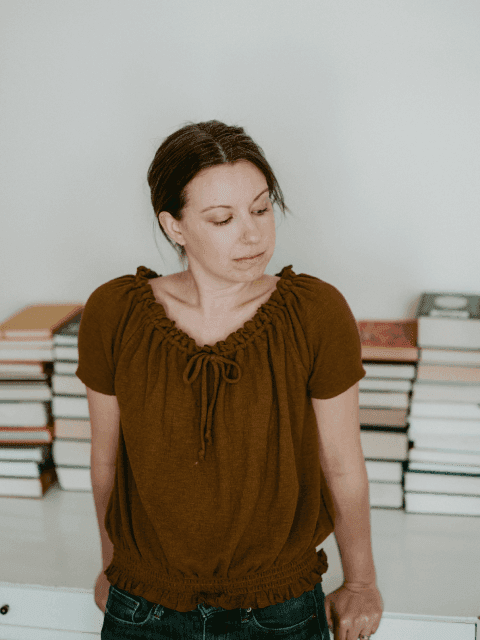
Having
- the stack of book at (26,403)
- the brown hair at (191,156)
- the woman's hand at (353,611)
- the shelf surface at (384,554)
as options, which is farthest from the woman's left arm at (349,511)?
the stack of book at (26,403)

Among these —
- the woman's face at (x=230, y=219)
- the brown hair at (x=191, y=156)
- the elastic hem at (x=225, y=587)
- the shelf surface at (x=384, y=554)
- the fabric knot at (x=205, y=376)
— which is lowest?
the shelf surface at (x=384, y=554)

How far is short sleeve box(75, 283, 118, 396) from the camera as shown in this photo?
100cm

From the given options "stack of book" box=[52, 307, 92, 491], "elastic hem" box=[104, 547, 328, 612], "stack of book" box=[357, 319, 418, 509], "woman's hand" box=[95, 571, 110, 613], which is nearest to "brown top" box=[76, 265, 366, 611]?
"elastic hem" box=[104, 547, 328, 612]

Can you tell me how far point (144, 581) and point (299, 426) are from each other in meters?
0.38

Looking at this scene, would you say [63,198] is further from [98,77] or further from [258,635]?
[258,635]

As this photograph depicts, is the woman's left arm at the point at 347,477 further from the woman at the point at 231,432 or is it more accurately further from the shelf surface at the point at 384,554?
the shelf surface at the point at 384,554

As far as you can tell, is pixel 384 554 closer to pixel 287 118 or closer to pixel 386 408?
pixel 386 408

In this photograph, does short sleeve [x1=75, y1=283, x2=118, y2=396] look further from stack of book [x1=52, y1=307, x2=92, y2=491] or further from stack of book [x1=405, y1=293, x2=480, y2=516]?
stack of book [x1=405, y1=293, x2=480, y2=516]

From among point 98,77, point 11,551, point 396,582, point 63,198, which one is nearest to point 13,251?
point 63,198

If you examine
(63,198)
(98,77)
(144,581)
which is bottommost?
(144,581)

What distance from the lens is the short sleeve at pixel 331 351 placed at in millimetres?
923

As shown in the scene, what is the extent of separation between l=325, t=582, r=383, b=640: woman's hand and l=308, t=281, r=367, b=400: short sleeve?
374 millimetres

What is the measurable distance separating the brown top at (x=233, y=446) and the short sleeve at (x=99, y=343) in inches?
1.8

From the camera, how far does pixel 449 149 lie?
4.40 ft
